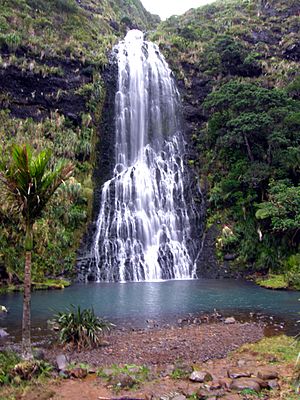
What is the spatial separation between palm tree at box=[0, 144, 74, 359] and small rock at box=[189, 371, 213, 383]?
12.7 feet

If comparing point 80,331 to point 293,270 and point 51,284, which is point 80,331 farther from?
point 293,270

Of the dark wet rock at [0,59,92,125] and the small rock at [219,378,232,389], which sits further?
the dark wet rock at [0,59,92,125]

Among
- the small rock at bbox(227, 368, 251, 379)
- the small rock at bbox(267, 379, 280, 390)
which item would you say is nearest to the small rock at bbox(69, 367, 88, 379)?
the small rock at bbox(227, 368, 251, 379)

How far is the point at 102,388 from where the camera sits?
825 cm

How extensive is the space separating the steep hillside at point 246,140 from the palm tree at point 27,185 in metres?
19.1

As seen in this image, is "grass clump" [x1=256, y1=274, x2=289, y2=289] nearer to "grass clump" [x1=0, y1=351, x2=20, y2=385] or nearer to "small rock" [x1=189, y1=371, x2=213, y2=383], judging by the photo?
"small rock" [x1=189, y1=371, x2=213, y2=383]

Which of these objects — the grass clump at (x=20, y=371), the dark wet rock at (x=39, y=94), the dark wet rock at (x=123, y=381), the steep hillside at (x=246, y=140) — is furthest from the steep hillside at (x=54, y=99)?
the dark wet rock at (x=123, y=381)

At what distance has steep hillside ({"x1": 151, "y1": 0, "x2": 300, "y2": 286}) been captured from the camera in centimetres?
3094

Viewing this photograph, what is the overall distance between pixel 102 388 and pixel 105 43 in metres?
49.9

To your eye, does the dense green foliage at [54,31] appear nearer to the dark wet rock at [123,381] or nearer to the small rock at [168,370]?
the small rock at [168,370]

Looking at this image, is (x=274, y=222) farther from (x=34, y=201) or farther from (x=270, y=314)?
(x=34, y=201)

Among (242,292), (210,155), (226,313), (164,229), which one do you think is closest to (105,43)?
(210,155)

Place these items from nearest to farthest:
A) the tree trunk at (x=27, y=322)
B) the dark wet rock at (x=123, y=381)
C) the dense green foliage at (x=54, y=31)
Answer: the dark wet rock at (x=123, y=381) < the tree trunk at (x=27, y=322) < the dense green foliage at (x=54, y=31)

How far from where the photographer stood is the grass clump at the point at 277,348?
1008cm
